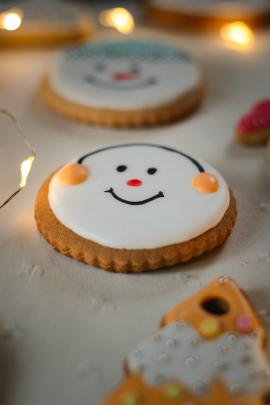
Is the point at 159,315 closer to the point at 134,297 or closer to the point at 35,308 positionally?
the point at 134,297

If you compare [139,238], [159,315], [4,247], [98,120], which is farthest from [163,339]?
[98,120]

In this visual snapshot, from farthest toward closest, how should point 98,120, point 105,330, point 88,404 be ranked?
point 98,120 < point 105,330 < point 88,404

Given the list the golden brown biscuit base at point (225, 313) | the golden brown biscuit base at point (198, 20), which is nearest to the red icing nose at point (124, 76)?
the golden brown biscuit base at point (198, 20)

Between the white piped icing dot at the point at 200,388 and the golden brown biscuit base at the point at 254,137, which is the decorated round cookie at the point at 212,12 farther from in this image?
the white piped icing dot at the point at 200,388

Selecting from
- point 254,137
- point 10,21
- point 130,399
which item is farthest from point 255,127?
point 10,21

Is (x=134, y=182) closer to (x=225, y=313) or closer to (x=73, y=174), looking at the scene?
(x=73, y=174)

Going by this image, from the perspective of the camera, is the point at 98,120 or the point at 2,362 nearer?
the point at 2,362

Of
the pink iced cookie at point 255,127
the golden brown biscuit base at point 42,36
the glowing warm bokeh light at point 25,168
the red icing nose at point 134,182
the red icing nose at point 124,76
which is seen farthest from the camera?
the golden brown biscuit base at point 42,36
